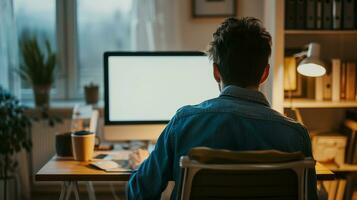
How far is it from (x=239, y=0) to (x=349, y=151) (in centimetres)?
120

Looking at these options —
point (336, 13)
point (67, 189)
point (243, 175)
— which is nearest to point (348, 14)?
point (336, 13)

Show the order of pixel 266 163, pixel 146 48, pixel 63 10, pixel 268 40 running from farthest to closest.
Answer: pixel 63 10 → pixel 146 48 → pixel 268 40 → pixel 266 163

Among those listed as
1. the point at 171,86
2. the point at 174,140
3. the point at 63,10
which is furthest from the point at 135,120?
the point at 63,10

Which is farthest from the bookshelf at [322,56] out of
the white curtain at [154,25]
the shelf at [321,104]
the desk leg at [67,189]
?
the desk leg at [67,189]

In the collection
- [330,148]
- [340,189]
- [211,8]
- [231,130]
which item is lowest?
[340,189]

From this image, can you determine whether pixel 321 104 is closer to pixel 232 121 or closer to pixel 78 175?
pixel 78 175

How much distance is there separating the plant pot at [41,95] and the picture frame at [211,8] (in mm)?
1084

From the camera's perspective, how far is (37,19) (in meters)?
3.79

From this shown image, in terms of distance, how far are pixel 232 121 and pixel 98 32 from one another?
2.57m

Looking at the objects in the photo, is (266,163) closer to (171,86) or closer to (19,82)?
(171,86)

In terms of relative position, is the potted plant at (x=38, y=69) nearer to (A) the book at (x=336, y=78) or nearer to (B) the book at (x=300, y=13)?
(B) the book at (x=300, y=13)

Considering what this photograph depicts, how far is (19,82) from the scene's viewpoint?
3.53 metres

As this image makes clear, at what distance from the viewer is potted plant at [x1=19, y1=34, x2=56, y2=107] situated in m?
3.47

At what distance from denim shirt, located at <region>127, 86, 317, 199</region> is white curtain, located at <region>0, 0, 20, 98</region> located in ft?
7.01
